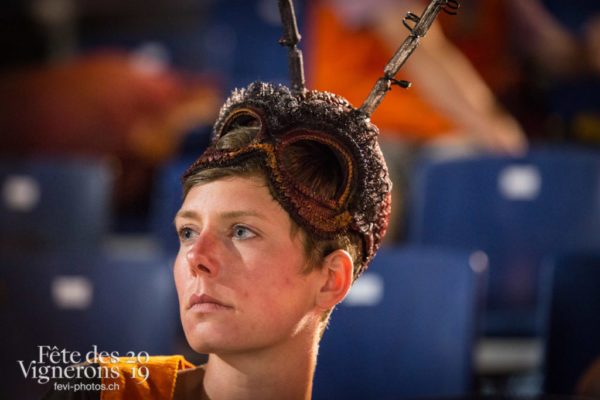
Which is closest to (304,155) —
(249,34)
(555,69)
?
(555,69)

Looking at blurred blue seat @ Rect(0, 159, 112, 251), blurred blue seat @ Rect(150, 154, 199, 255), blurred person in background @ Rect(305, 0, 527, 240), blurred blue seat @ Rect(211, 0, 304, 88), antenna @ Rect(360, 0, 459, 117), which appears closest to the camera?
antenna @ Rect(360, 0, 459, 117)

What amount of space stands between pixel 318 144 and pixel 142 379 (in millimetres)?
318

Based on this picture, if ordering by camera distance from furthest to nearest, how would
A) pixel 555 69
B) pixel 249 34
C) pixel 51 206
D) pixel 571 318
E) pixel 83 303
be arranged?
pixel 249 34 → pixel 555 69 → pixel 51 206 → pixel 571 318 → pixel 83 303

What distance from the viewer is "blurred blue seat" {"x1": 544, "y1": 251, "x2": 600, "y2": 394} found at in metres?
1.40

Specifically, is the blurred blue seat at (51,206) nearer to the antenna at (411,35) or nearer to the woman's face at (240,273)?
the woman's face at (240,273)

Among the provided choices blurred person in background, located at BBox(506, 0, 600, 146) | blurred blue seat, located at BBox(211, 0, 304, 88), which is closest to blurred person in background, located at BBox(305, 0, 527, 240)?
blurred person in background, located at BBox(506, 0, 600, 146)

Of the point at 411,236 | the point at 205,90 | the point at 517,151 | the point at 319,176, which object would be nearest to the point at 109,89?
the point at 205,90

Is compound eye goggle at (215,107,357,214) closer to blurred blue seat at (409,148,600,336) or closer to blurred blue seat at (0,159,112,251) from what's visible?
blurred blue seat at (409,148,600,336)

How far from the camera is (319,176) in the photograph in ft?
2.40

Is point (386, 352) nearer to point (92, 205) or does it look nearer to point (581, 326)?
point (581, 326)

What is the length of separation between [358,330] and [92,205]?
1145 mm

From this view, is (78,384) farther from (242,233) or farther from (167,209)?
(167,209)

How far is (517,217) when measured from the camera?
1.87m

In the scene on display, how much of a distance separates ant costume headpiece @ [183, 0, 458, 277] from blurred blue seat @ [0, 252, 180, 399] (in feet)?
2.01
